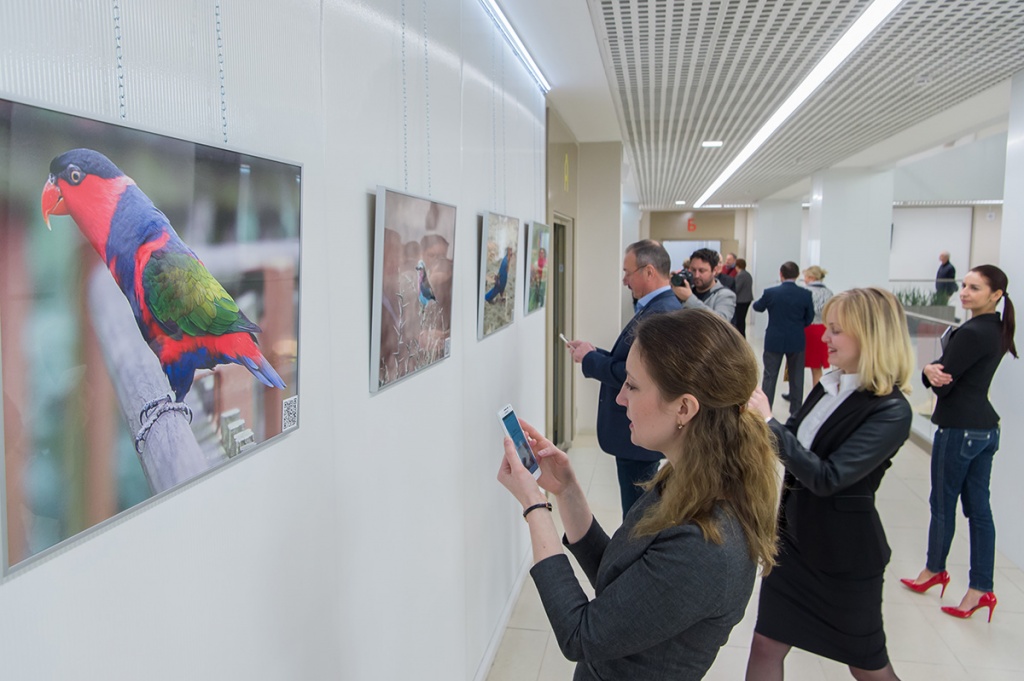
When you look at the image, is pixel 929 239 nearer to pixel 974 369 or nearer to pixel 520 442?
pixel 974 369

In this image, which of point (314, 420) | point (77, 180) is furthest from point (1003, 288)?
point (77, 180)

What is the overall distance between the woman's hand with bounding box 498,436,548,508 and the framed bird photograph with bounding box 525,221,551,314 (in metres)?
2.73

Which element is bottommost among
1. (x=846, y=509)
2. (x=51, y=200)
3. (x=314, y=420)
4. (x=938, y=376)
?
(x=846, y=509)

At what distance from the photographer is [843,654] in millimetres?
2527

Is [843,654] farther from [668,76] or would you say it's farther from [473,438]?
[668,76]

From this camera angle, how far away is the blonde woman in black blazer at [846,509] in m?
2.50

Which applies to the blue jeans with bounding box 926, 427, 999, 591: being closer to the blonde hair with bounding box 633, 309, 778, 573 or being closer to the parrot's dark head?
the blonde hair with bounding box 633, 309, 778, 573

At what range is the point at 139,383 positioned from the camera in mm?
1015

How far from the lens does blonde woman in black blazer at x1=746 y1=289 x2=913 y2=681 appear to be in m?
2.50

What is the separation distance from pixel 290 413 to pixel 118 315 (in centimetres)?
58

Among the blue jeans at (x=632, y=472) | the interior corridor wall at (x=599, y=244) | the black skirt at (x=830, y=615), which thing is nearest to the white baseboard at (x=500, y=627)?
the blue jeans at (x=632, y=472)

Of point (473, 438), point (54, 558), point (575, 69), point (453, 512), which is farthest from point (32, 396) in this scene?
point (575, 69)

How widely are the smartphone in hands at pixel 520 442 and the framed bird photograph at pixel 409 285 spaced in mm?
380

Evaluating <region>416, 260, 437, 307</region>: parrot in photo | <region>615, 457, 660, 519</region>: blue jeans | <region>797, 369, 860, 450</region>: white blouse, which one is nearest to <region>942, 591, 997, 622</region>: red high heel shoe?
<region>615, 457, 660, 519</region>: blue jeans
